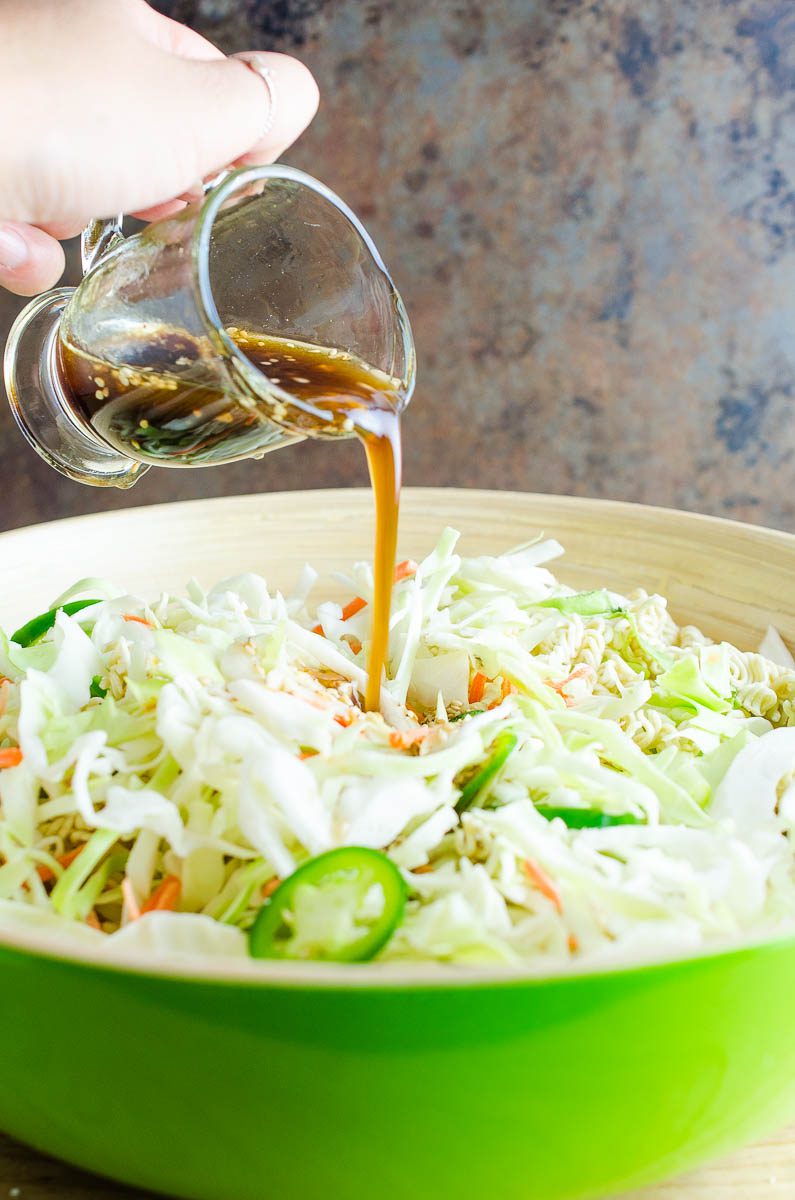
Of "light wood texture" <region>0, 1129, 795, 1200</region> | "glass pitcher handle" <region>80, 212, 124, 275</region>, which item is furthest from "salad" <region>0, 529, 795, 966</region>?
"glass pitcher handle" <region>80, 212, 124, 275</region>

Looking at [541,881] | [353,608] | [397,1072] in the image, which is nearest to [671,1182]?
[541,881]

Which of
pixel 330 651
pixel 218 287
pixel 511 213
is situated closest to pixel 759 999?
pixel 330 651

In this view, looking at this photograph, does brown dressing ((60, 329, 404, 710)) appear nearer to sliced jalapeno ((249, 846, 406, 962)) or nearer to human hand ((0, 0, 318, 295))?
human hand ((0, 0, 318, 295))

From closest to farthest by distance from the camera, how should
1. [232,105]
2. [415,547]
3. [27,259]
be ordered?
[232,105], [27,259], [415,547]

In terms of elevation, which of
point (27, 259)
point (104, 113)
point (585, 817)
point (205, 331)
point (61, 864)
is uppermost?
point (104, 113)

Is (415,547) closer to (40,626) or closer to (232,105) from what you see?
(40,626)

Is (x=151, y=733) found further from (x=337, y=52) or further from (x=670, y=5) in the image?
(x=670, y=5)
